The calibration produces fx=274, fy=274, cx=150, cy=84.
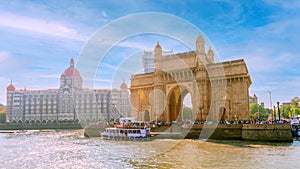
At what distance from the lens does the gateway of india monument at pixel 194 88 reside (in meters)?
38.7

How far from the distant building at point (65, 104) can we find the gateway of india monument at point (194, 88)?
41.9 metres

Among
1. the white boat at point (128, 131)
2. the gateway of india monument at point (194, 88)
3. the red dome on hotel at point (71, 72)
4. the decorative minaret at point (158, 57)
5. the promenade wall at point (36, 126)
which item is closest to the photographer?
the white boat at point (128, 131)

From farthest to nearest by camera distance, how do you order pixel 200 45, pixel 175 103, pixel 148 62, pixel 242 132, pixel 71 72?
pixel 71 72, pixel 148 62, pixel 175 103, pixel 200 45, pixel 242 132

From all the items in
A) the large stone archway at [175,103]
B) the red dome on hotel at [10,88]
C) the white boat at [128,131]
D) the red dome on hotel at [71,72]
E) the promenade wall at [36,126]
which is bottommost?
the promenade wall at [36,126]

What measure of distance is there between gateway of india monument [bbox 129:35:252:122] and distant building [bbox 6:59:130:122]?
41852 mm

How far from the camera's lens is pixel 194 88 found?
135ft

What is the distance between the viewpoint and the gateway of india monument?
3866cm

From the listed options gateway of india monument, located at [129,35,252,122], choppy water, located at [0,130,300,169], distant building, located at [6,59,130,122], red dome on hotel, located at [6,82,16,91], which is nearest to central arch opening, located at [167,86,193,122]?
gateway of india monument, located at [129,35,252,122]

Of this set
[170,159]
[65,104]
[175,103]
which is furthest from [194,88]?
[65,104]

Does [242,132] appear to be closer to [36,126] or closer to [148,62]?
[148,62]

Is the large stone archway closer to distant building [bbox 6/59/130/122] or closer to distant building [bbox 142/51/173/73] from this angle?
distant building [bbox 142/51/173/73]

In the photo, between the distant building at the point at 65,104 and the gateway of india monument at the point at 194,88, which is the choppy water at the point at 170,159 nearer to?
the gateway of india monument at the point at 194,88

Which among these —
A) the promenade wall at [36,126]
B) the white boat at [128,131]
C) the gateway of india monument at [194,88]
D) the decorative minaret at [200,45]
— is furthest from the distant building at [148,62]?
the white boat at [128,131]

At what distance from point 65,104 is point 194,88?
63.3 m
